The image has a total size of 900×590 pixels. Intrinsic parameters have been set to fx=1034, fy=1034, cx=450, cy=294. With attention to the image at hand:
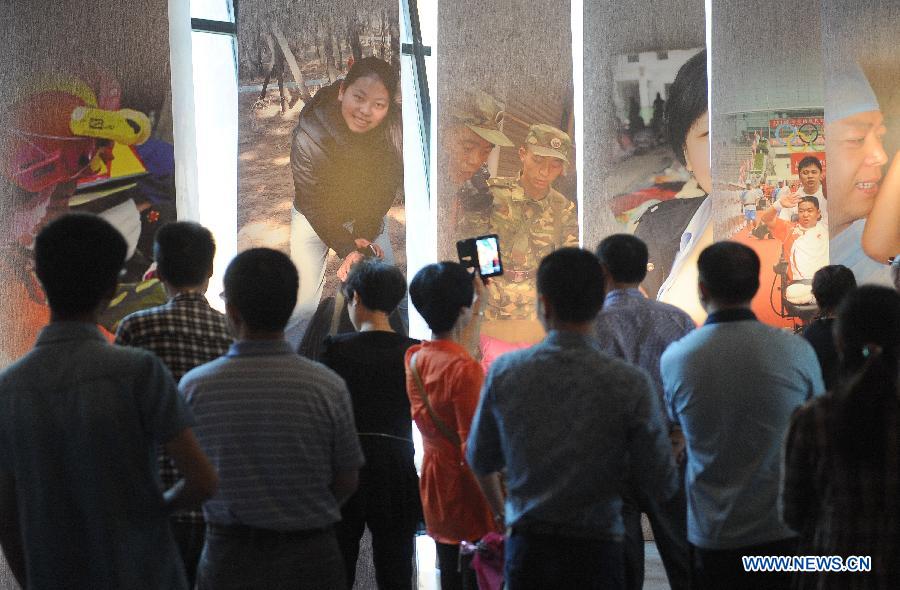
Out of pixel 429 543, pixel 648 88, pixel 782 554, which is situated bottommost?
pixel 429 543

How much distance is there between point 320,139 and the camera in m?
4.71

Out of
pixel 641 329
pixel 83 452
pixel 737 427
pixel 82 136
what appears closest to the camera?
pixel 83 452

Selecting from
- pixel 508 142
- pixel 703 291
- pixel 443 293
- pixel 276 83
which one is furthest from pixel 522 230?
pixel 703 291

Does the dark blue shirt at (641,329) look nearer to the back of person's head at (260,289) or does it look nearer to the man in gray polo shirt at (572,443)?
the man in gray polo shirt at (572,443)

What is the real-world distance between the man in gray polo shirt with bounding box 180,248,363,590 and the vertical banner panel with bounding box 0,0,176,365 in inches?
94.0

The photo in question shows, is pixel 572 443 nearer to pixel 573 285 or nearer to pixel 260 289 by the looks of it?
pixel 573 285

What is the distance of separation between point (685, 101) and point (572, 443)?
343 cm

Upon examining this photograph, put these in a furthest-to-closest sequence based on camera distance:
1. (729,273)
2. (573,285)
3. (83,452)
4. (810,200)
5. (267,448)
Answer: (810,200), (729,273), (573,285), (267,448), (83,452)

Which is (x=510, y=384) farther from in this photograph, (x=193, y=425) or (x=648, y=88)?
(x=648, y=88)

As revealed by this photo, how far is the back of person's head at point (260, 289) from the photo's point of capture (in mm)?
2158

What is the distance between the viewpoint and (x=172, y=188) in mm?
4492

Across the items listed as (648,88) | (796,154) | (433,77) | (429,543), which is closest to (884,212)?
(796,154)

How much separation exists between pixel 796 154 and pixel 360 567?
2972 mm

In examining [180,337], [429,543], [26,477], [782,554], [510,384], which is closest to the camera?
[26,477]
